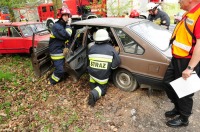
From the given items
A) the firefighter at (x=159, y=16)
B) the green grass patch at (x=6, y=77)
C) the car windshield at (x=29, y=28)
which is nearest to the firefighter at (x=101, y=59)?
the firefighter at (x=159, y=16)

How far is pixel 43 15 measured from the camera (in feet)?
52.4

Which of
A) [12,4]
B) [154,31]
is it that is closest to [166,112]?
[154,31]

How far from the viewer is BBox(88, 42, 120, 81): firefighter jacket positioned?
360 centimetres

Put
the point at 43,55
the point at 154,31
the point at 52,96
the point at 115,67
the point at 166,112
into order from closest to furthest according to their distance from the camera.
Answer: the point at 166,112, the point at 115,67, the point at 154,31, the point at 52,96, the point at 43,55

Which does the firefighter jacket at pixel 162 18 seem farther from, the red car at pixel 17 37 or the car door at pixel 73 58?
the red car at pixel 17 37

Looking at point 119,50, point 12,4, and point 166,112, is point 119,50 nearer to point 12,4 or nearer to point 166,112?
point 166,112

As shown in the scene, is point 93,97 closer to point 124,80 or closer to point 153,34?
point 124,80

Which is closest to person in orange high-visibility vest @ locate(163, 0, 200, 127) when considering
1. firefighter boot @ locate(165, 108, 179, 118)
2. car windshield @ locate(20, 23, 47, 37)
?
firefighter boot @ locate(165, 108, 179, 118)

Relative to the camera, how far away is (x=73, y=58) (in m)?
3.95

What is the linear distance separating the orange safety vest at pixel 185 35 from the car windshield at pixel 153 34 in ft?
2.81

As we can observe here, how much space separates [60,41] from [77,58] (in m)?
0.73

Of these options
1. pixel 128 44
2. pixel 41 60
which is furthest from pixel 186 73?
pixel 41 60

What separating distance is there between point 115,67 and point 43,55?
2.13 m

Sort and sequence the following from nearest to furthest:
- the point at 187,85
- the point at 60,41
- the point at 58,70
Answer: the point at 187,85 → the point at 60,41 → the point at 58,70
